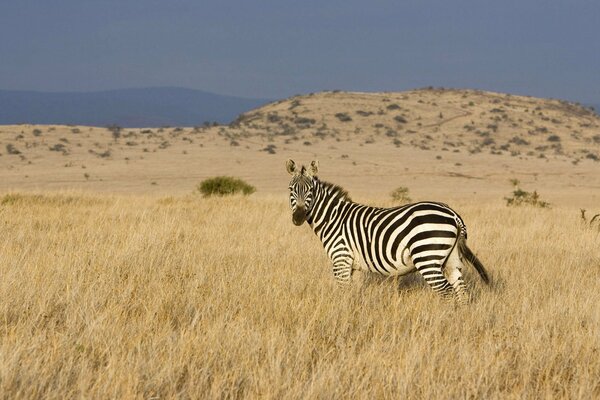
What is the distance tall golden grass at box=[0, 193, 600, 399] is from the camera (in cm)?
424

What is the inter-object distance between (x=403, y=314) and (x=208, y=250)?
4488 mm

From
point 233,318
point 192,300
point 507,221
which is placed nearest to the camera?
point 233,318

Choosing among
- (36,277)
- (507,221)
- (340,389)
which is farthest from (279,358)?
(507,221)

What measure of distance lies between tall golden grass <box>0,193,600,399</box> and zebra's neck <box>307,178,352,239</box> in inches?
24.3

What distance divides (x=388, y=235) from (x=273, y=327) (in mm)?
1707

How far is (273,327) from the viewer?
5445 mm

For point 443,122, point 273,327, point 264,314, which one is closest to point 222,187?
point 264,314

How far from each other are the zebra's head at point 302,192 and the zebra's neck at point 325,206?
97 mm

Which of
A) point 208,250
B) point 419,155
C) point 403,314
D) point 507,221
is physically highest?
point 403,314

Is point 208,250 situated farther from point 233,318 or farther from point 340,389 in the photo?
point 340,389

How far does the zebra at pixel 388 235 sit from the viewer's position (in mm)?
6367

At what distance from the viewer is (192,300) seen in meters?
6.40

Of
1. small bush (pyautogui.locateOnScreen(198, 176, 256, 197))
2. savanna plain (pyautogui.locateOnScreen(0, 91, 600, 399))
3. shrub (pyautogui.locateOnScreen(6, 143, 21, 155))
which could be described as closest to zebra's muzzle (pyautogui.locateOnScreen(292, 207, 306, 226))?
savanna plain (pyautogui.locateOnScreen(0, 91, 600, 399))

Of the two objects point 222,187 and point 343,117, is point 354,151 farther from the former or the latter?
point 222,187
